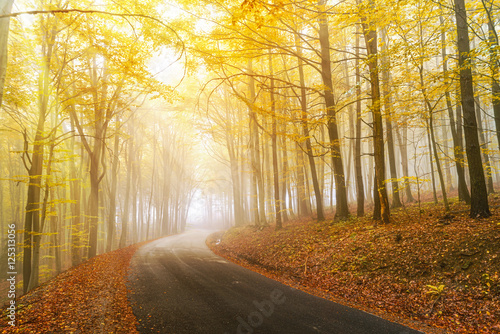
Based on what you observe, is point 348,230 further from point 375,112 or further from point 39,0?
point 39,0

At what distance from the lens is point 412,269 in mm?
5809

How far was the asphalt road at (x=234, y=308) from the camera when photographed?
450 centimetres

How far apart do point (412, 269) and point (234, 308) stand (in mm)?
4369

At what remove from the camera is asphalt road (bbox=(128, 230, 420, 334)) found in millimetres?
4504

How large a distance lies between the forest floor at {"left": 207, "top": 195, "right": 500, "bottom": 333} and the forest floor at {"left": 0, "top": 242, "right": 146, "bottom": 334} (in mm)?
4505

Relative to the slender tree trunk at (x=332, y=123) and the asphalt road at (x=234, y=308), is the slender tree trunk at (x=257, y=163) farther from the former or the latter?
the asphalt road at (x=234, y=308)

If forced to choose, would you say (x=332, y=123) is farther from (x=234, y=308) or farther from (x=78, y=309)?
(x=78, y=309)

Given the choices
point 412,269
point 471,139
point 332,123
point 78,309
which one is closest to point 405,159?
point 332,123

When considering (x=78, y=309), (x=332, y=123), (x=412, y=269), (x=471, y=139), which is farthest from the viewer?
(x=332, y=123)

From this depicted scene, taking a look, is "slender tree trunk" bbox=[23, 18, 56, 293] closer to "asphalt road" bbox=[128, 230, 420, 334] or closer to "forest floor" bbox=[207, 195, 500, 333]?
"asphalt road" bbox=[128, 230, 420, 334]

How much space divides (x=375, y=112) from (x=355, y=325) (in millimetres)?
7056

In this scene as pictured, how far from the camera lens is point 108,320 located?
15.9ft

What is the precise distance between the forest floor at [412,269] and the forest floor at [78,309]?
177 inches

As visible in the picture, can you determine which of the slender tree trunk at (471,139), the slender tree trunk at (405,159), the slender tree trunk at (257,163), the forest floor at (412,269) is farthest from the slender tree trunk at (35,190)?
→ the slender tree trunk at (405,159)
